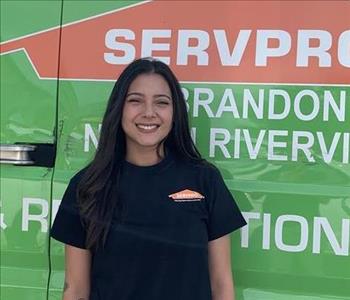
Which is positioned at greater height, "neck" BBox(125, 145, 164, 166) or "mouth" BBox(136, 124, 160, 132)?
"mouth" BBox(136, 124, 160, 132)

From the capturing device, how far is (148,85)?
167 centimetres

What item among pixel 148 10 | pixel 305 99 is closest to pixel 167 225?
pixel 305 99

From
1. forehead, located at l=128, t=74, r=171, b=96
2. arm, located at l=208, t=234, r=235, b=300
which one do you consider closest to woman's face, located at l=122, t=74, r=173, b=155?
forehead, located at l=128, t=74, r=171, b=96

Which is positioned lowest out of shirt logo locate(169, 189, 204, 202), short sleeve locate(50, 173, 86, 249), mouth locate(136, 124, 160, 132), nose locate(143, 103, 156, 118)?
short sleeve locate(50, 173, 86, 249)

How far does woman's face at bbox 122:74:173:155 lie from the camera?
→ 1.66m

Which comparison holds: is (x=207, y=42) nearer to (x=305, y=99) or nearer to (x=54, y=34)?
(x=305, y=99)

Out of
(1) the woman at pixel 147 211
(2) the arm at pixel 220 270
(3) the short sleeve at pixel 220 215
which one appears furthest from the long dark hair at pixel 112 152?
(2) the arm at pixel 220 270

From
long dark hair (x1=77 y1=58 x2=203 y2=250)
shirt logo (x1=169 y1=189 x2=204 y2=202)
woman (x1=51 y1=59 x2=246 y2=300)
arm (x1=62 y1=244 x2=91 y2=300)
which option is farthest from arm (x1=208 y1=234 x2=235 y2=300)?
arm (x1=62 y1=244 x2=91 y2=300)

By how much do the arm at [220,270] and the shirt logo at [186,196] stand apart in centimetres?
14

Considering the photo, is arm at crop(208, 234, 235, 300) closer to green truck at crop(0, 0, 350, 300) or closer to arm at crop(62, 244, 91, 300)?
green truck at crop(0, 0, 350, 300)

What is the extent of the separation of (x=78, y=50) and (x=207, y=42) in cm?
44

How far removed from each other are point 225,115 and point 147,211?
1.45ft

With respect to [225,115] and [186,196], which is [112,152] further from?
[225,115]

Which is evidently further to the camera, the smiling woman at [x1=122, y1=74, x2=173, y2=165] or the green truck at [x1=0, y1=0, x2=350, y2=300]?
the green truck at [x1=0, y1=0, x2=350, y2=300]
